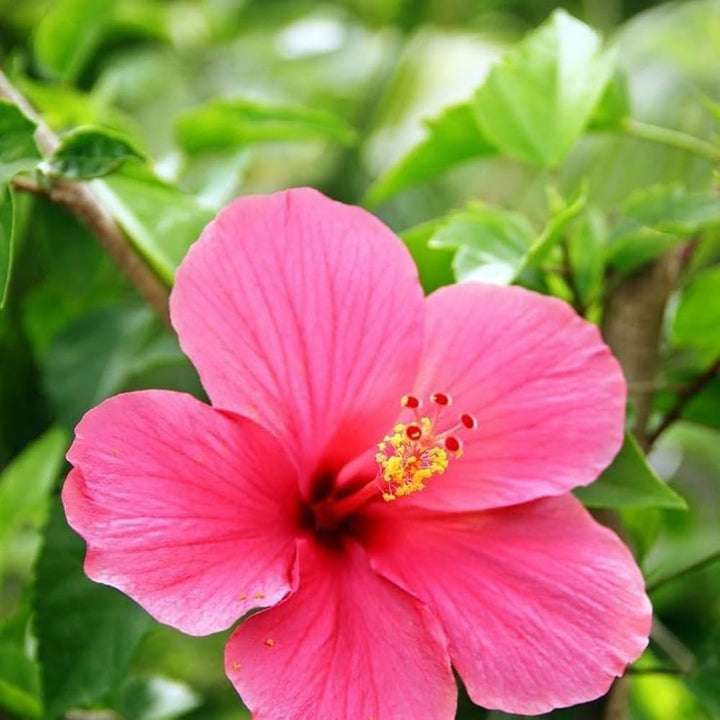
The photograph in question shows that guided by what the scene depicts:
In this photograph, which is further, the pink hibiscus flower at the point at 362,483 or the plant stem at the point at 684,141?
Answer: the plant stem at the point at 684,141

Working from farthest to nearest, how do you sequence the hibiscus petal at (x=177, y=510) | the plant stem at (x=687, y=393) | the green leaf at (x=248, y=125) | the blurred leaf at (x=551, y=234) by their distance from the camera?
the green leaf at (x=248, y=125)
the plant stem at (x=687, y=393)
the blurred leaf at (x=551, y=234)
the hibiscus petal at (x=177, y=510)

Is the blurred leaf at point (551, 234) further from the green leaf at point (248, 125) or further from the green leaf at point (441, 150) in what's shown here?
the green leaf at point (248, 125)

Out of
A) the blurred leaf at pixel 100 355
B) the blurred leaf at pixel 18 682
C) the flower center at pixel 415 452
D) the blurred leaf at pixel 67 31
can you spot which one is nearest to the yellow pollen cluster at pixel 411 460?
the flower center at pixel 415 452

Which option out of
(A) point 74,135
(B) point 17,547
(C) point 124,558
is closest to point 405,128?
(B) point 17,547

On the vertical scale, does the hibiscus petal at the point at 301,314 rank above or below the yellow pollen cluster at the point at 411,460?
above

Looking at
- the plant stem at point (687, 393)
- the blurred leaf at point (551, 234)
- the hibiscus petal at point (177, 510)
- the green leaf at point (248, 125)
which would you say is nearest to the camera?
the hibiscus petal at point (177, 510)

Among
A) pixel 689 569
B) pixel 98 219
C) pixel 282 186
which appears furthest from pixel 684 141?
pixel 282 186

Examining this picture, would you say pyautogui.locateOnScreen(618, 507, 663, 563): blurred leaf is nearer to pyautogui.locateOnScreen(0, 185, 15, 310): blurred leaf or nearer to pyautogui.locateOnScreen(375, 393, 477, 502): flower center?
pyautogui.locateOnScreen(375, 393, 477, 502): flower center
